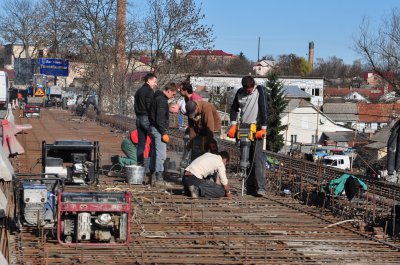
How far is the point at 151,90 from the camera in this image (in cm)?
1204

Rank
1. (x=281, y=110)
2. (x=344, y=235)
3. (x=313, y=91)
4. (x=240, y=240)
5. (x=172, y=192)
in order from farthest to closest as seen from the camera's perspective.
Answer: (x=313, y=91)
(x=281, y=110)
(x=172, y=192)
(x=344, y=235)
(x=240, y=240)

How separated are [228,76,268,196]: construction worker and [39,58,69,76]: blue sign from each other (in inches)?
1991

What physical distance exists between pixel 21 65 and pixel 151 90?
2291 inches

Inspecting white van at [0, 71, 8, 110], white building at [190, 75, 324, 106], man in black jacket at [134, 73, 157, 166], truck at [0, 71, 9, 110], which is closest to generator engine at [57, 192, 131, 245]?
man in black jacket at [134, 73, 157, 166]

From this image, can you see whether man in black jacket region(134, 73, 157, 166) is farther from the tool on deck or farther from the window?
the window

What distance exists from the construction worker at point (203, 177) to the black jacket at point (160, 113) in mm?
1395

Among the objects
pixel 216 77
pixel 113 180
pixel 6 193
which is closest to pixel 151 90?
pixel 113 180

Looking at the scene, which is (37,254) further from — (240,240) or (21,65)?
(21,65)

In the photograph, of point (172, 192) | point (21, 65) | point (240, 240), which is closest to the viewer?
point (240, 240)

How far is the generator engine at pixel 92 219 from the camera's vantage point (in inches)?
284

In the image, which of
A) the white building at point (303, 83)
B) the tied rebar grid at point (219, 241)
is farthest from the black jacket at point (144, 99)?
the white building at point (303, 83)

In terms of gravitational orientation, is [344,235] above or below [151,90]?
below

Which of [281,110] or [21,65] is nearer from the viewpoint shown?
[281,110]

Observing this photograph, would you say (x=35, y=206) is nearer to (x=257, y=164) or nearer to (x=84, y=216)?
(x=84, y=216)
